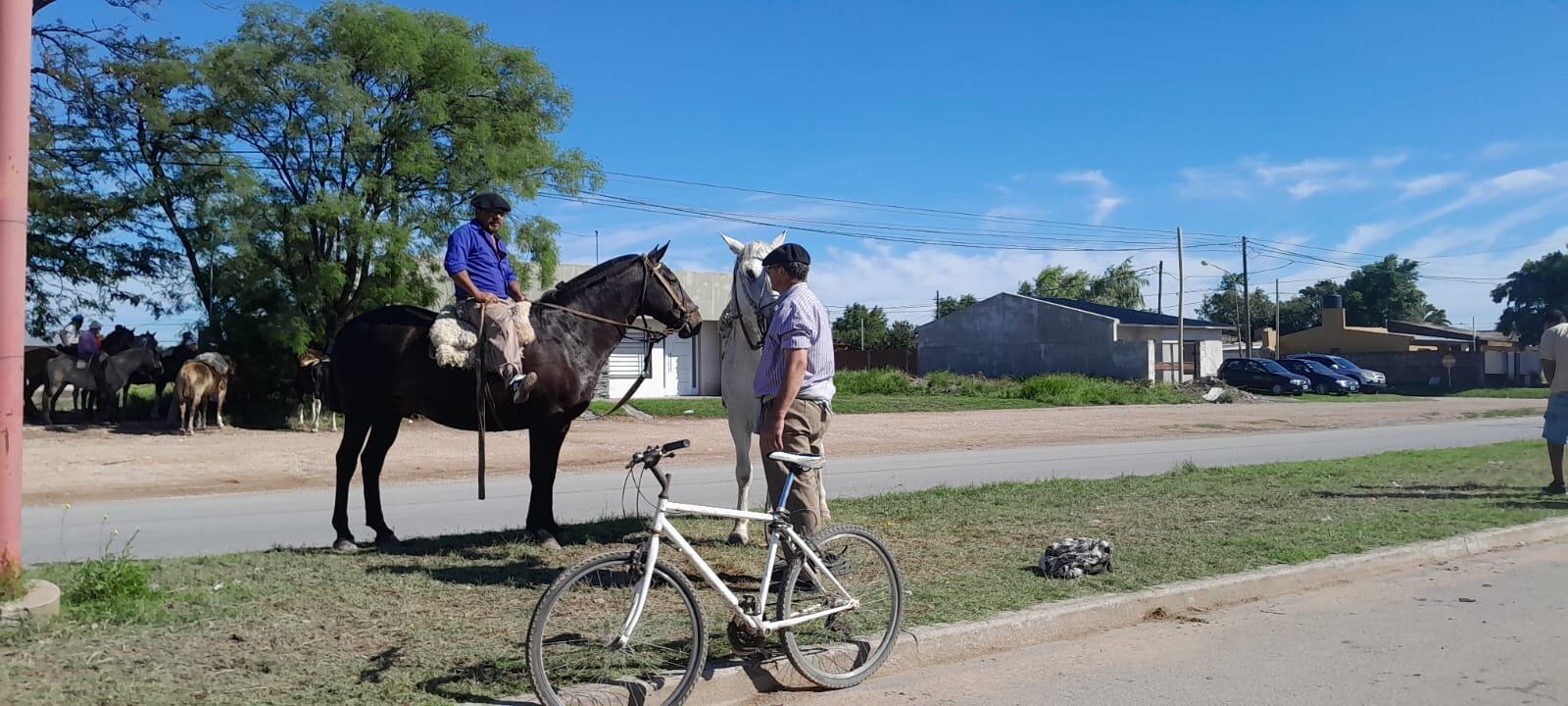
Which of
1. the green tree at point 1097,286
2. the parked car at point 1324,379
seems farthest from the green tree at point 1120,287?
the parked car at point 1324,379

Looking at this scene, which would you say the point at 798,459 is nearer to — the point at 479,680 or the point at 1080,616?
the point at 479,680

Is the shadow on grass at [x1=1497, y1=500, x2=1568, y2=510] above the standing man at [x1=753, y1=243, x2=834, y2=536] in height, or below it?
below

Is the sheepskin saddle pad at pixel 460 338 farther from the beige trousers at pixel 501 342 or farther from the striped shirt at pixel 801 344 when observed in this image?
the striped shirt at pixel 801 344

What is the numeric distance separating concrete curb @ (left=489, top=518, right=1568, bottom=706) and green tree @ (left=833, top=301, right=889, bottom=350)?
172 feet

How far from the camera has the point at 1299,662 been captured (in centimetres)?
571

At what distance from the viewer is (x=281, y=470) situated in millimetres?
15992

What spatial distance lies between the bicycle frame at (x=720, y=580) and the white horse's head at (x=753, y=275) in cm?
239

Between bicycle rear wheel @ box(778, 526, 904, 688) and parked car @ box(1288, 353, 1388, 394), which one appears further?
parked car @ box(1288, 353, 1388, 394)

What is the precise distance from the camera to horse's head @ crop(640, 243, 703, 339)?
7957 mm

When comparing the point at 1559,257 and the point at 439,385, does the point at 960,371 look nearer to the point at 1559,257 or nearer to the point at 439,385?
the point at 1559,257

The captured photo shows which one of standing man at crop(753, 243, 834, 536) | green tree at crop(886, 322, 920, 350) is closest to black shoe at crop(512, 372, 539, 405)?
standing man at crop(753, 243, 834, 536)

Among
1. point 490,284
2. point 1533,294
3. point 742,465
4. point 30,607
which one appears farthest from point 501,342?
point 1533,294

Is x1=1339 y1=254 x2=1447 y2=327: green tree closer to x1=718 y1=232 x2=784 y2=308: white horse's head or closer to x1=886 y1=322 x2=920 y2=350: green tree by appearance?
x1=886 y1=322 x2=920 y2=350: green tree

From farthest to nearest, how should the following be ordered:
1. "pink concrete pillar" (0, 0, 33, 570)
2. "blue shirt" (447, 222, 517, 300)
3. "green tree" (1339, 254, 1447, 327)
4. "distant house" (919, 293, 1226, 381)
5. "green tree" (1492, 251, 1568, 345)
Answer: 1. "green tree" (1339, 254, 1447, 327)
2. "green tree" (1492, 251, 1568, 345)
3. "distant house" (919, 293, 1226, 381)
4. "blue shirt" (447, 222, 517, 300)
5. "pink concrete pillar" (0, 0, 33, 570)
